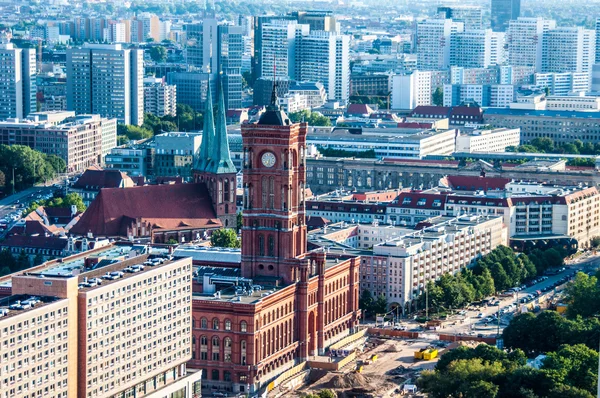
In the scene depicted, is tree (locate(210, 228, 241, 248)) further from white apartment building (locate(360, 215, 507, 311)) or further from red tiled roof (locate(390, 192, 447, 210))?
red tiled roof (locate(390, 192, 447, 210))

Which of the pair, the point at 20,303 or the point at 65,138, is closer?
the point at 20,303

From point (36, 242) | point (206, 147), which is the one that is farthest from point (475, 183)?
point (36, 242)

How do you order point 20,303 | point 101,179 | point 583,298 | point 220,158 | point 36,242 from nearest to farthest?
point 20,303
point 583,298
point 36,242
point 220,158
point 101,179

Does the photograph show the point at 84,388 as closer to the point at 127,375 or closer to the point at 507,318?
the point at 127,375

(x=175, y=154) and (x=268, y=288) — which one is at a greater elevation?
(x=175, y=154)

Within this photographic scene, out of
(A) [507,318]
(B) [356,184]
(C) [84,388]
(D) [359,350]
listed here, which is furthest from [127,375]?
(B) [356,184]

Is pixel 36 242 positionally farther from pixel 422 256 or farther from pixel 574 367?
pixel 574 367

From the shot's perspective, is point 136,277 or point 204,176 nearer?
point 136,277

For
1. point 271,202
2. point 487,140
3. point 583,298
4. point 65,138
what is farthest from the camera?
point 487,140
